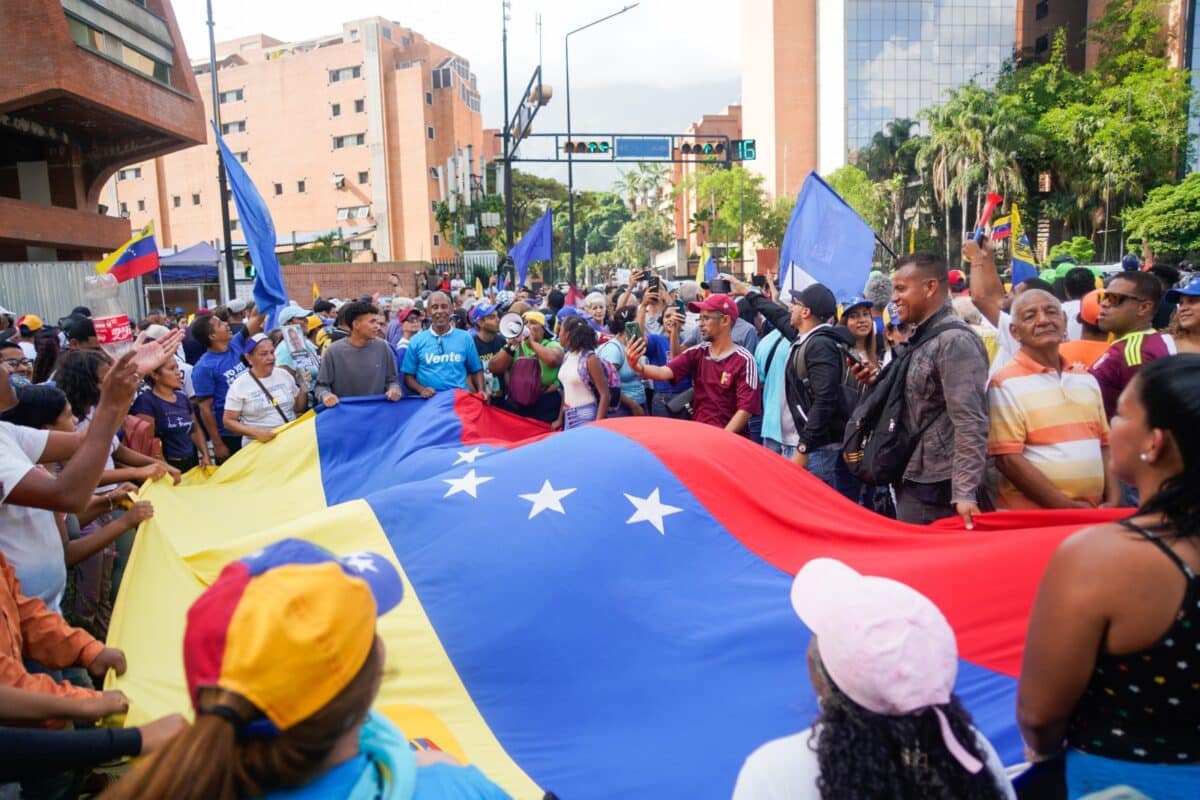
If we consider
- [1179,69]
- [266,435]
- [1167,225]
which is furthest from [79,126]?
[1179,69]

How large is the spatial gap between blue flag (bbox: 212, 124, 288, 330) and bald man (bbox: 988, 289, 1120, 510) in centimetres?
676

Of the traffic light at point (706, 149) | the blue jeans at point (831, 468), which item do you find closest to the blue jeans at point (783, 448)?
the blue jeans at point (831, 468)

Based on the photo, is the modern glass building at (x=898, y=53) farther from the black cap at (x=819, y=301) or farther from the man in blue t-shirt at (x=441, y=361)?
the black cap at (x=819, y=301)

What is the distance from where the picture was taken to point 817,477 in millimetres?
5246

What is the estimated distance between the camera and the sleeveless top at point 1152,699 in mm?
1813

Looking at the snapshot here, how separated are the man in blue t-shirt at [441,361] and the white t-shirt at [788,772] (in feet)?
20.7

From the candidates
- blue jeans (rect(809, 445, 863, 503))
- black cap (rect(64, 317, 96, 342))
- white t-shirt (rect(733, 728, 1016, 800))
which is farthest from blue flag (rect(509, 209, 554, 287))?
white t-shirt (rect(733, 728, 1016, 800))

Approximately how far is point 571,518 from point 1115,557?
2.69m

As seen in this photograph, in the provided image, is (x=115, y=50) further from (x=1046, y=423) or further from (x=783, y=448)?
(x=1046, y=423)

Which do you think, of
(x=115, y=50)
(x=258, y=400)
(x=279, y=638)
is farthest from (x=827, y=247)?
(x=115, y=50)

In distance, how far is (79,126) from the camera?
26.5 m

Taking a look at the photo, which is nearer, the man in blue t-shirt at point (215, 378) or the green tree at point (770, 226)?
the man in blue t-shirt at point (215, 378)

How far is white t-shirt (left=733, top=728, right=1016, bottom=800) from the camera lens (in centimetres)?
162

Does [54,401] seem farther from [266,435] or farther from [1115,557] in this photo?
[1115,557]
